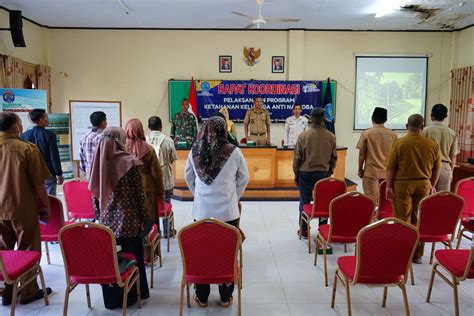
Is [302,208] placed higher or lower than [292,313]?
higher

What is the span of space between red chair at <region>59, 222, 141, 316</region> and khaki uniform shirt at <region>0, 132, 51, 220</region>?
0.73 meters

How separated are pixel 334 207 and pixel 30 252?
2.36 m

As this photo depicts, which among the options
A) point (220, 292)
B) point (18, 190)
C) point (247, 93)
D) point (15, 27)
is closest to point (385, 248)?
point (220, 292)

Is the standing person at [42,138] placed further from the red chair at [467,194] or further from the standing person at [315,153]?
the red chair at [467,194]

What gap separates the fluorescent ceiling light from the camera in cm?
636

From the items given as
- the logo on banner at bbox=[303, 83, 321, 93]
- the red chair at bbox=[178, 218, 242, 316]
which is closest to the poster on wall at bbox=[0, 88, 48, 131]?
the red chair at bbox=[178, 218, 242, 316]

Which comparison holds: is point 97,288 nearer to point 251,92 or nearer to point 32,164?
point 32,164

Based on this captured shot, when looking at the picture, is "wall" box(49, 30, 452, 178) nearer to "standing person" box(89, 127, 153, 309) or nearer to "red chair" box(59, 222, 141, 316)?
"standing person" box(89, 127, 153, 309)

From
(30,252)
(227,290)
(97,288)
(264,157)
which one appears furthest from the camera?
(264,157)

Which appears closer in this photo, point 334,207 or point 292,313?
point 292,313

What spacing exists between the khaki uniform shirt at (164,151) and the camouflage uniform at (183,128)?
260 centimetres

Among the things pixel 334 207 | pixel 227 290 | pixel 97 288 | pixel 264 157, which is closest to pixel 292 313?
pixel 227 290

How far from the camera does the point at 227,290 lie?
9.92ft

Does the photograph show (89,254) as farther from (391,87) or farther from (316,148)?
(391,87)
